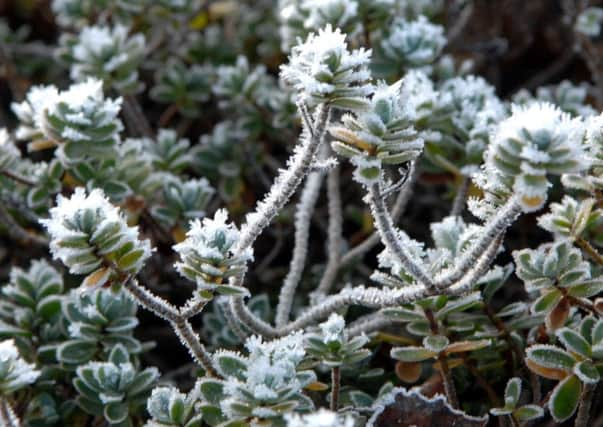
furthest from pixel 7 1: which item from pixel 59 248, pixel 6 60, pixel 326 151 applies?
pixel 59 248

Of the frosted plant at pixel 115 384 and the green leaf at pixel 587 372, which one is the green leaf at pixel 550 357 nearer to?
the green leaf at pixel 587 372

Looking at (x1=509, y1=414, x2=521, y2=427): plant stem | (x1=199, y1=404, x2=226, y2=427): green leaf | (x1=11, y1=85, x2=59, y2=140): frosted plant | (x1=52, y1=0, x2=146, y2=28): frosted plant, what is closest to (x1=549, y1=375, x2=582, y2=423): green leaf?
(x1=509, y1=414, x2=521, y2=427): plant stem

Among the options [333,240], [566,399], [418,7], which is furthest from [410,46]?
[566,399]

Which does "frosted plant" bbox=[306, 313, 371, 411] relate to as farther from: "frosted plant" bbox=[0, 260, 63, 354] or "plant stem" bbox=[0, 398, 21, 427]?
"frosted plant" bbox=[0, 260, 63, 354]

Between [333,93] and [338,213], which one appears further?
[338,213]

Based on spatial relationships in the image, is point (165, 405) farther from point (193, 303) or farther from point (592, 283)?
point (592, 283)

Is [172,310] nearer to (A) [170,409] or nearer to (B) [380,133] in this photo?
(A) [170,409]

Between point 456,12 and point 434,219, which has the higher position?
point 456,12
